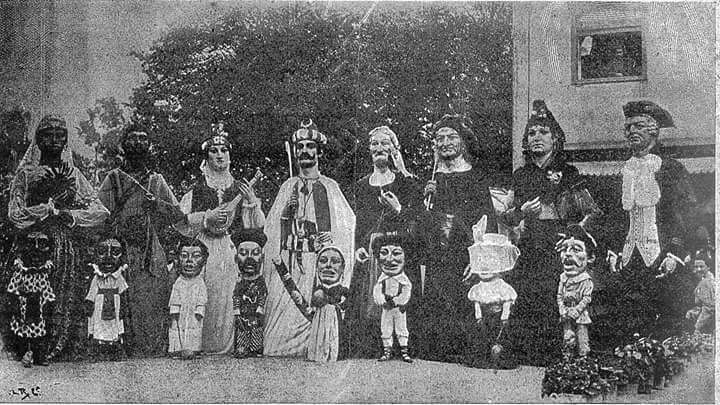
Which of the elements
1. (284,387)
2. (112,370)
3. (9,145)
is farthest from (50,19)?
(284,387)

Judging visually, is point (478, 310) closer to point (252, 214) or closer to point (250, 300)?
point (250, 300)

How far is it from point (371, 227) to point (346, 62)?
1.13m

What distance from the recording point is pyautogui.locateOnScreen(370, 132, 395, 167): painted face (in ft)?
18.9

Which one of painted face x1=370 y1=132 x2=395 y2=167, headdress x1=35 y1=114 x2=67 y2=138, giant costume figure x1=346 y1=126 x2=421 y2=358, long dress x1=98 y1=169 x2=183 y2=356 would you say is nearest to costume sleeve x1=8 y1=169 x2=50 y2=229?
headdress x1=35 y1=114 x2=67 y2=138

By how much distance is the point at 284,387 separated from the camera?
5777 mm

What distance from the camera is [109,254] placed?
5.86 metres

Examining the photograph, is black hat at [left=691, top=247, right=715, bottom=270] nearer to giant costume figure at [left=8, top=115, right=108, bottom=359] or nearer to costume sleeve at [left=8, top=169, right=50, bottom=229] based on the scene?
giant costume figure at [left=8, top=115, right=108, bottom=359]

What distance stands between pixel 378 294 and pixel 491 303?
75 cm

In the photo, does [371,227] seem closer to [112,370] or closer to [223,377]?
[223,377]

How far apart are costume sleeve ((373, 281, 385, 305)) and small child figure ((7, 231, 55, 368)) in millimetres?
2212

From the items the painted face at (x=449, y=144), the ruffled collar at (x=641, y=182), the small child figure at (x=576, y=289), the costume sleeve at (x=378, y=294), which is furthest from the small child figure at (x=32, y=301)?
the ruffled collar at (x=641, y=182)

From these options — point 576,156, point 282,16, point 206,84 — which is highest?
point 282,16

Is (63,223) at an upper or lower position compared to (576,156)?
lower

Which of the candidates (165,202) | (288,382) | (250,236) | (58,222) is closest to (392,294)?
(288,382)
